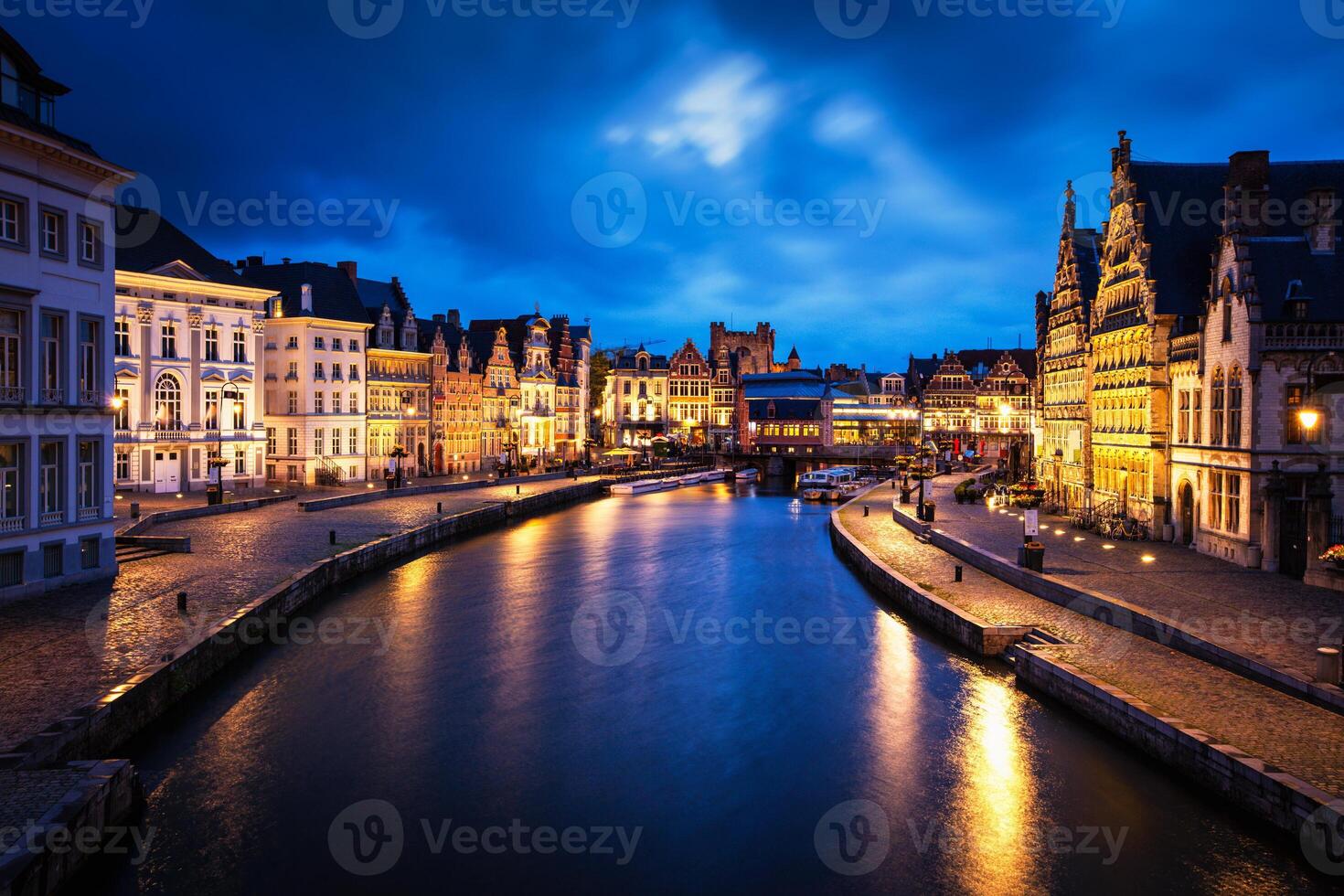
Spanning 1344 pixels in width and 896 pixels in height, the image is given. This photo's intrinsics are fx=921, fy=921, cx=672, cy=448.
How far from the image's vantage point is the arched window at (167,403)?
169ft

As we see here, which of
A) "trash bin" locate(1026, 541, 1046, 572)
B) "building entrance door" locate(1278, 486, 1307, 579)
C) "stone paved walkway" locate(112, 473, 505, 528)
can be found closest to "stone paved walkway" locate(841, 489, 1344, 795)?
"trash bin" locate(1026, 541, 1046, 572)

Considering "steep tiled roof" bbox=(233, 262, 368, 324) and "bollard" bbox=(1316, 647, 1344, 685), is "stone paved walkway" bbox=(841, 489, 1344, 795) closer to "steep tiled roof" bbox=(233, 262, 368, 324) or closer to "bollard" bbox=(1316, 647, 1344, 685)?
"bollard" bbox=(1316, 647, 1344, 685)

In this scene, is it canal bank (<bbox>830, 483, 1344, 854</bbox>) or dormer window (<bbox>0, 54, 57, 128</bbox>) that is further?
dormer window (<bbox>0, 54, 57, 128</bbox>)

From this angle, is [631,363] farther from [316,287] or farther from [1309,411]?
[1309,411]

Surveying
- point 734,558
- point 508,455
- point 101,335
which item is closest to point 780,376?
point 508,455

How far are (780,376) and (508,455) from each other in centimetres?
4732

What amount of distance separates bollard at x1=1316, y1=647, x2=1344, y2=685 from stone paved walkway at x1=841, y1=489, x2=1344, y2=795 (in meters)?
0.64

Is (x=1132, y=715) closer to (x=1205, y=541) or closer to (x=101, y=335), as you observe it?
(x=1205, y=541)

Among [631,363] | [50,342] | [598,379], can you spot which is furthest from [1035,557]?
[631,363]

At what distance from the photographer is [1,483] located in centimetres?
2317

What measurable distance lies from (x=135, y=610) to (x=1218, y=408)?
33236 millimetres

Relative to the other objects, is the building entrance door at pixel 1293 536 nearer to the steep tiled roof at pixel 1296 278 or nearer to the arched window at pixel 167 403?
the steep tiled roof at pixel 1296 278

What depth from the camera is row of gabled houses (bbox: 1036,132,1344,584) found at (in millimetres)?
27797

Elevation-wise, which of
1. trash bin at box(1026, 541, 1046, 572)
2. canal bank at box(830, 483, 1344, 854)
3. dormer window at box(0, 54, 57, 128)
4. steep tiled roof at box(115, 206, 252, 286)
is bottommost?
canal bank at box(830, 483, 1344, 854)
